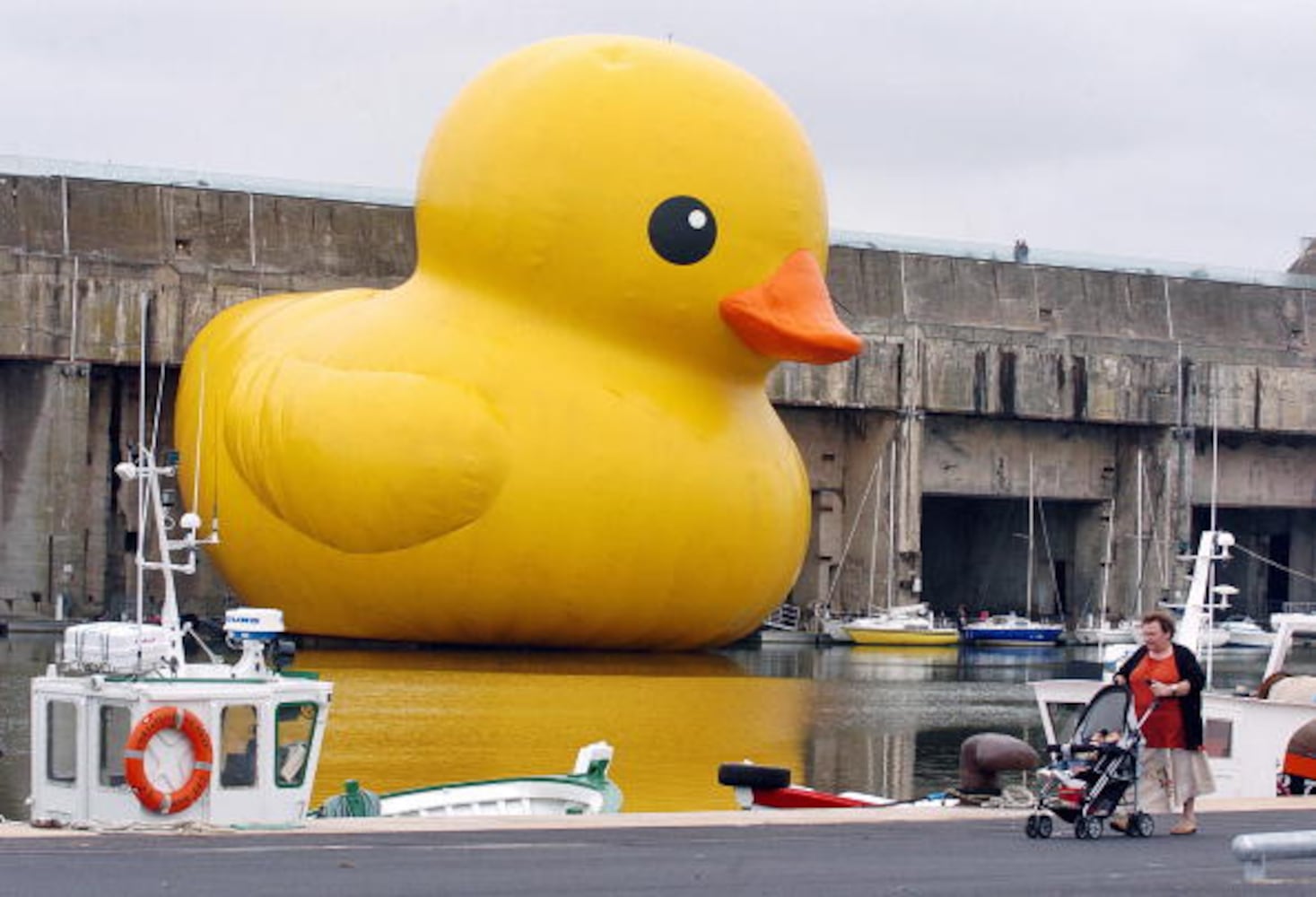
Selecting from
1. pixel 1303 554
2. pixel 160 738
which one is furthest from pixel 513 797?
pixel 1303 554

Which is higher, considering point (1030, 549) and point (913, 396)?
point (913, 396)

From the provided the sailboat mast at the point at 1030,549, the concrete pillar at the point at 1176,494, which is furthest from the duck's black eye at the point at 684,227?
the concrete pillar at the point at 1176,494

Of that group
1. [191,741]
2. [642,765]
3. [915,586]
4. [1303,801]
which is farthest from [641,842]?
[915,586]

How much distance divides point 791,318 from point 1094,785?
2131 cm

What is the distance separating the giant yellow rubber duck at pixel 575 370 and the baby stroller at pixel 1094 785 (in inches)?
814

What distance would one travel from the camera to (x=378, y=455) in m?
34.7

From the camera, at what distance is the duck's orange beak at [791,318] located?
113 ft

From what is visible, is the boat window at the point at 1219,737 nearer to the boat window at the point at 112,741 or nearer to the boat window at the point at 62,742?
the boat window at the point at 112,741

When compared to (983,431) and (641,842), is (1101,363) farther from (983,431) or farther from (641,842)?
(641,842)

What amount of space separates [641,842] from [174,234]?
38.0m

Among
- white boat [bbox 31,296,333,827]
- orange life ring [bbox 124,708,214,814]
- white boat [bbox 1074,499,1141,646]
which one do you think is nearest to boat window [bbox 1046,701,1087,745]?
white boat [bbox 31,296,333,827]

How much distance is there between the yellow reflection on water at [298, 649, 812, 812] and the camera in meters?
23.3

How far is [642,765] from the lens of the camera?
2488 centimetres

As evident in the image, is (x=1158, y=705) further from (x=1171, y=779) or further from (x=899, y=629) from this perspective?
(x=899, y=629)
